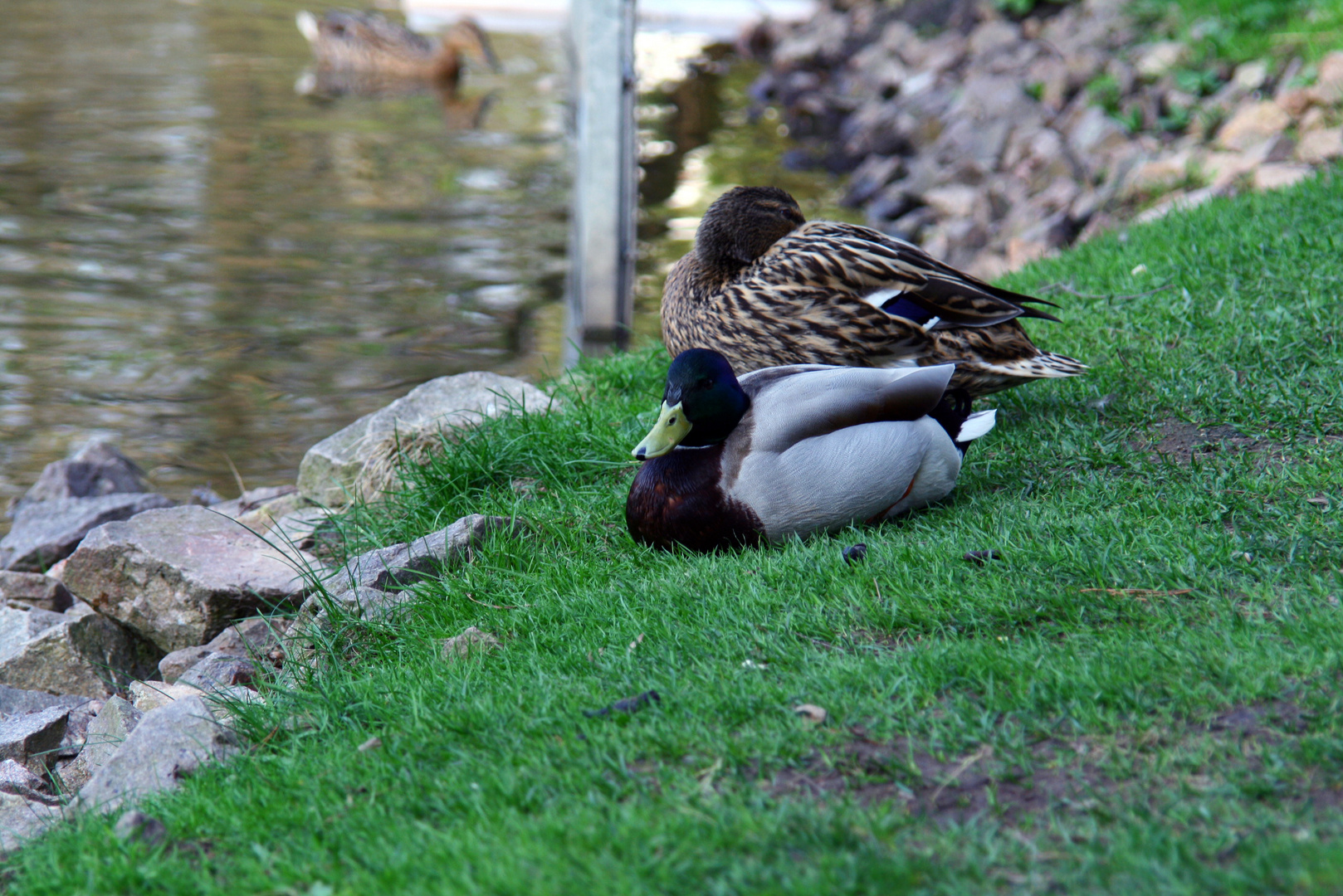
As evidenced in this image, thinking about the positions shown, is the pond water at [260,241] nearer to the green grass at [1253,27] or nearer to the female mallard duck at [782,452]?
the female mallard duck at [782,452]

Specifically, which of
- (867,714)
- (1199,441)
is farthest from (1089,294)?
(867,714)

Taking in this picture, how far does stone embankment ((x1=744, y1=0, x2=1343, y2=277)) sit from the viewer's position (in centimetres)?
705

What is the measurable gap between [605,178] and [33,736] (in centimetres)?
462

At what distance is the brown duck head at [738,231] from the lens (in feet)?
14.1

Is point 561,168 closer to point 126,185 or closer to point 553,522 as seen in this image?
point 126,185

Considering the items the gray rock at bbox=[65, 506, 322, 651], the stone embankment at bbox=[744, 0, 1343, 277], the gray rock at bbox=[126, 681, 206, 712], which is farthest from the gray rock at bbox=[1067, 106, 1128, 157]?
the gray rock at bbox=[126, 681, 206, 712]

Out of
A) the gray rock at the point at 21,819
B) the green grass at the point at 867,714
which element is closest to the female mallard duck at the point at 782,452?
the green grass at the point at 867,714

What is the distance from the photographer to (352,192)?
32.4ft

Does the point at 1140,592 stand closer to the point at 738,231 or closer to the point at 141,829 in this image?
the point at 738,231

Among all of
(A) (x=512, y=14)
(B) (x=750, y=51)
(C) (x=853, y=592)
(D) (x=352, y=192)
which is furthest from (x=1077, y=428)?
(A) (x=512, y=14)

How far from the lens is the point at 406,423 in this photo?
464 cm

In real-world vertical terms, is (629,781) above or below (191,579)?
above

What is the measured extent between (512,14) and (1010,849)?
1860 centimetres

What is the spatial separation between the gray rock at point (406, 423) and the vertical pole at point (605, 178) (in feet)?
5.83
